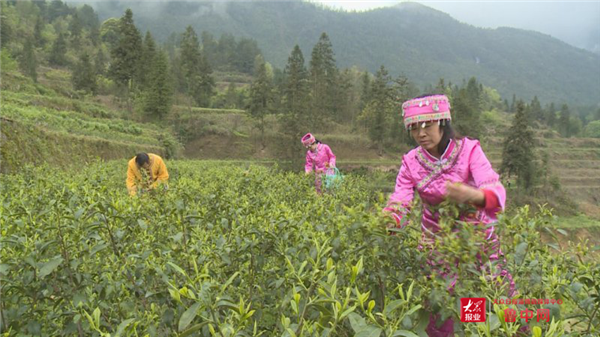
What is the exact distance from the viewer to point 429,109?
2500 mm

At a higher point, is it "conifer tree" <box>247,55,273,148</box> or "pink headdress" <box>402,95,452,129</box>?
"conifer tree" <box>247,55,273,148</box>

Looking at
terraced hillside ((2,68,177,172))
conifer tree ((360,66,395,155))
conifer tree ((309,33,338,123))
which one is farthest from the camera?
conifer tree ((309,33,338,123))

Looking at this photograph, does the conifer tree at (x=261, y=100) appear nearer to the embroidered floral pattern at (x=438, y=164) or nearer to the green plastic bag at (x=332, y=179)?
the green plastic bag at (x=332, y=179)

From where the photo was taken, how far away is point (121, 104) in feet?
148

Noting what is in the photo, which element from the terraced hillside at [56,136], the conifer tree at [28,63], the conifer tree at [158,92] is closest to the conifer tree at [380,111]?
the conifer tree at [158,92]

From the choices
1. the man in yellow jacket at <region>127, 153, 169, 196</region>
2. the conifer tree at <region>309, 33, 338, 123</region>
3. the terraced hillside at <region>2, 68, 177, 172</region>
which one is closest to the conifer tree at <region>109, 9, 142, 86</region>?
the terraced hillside at <region>2, 68, 177, 172</region>

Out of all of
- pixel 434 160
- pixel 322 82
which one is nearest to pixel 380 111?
pixel 322 82

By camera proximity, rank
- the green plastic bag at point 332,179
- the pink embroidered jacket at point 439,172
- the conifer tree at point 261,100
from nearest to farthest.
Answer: the pink embroidered jacket at point 439,172 < the green plastic bag at point 332,179 < the conifer tree at point 261,100

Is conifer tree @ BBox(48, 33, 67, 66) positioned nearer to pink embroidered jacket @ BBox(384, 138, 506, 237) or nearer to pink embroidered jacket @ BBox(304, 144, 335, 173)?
pink embroidered jacket @ BBox(304, 144, 335, 173)

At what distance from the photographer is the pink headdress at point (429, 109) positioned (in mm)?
2498

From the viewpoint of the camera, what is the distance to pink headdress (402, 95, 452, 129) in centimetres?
250

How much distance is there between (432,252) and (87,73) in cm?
5522

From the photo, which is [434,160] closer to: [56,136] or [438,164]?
[438,164]

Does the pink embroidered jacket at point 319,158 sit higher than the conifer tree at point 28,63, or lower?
lower
